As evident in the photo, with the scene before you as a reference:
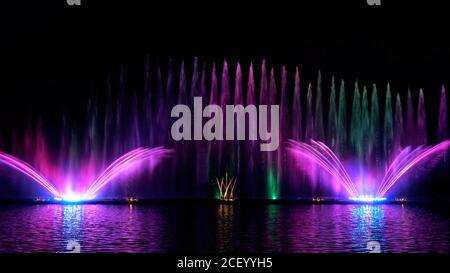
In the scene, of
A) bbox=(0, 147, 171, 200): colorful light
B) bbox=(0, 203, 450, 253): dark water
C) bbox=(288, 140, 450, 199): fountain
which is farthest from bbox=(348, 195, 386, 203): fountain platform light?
bbox=(0, 147, 171, 200): colorful light

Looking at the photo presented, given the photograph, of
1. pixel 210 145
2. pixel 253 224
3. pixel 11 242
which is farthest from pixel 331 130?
pixel 11 242

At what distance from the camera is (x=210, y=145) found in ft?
195

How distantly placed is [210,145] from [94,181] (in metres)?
9.87

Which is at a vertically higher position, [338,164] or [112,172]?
[338,164]

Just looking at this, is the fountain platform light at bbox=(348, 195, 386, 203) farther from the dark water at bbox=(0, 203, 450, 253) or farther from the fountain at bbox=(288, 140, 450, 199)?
the dark water at bbox=(0, 203, 450, 253)

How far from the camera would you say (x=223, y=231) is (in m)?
31.1

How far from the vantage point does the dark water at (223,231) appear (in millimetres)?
25922

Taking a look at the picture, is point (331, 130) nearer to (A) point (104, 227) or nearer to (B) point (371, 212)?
(B) point (371, 212)

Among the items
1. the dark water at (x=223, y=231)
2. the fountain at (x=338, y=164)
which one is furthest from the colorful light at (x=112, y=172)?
the dark water at (x=223, y=231)

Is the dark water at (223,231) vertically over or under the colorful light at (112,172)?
under

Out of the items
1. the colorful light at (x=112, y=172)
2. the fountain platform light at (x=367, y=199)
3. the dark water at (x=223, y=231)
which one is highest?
the colorful light at (x=112, y=172)

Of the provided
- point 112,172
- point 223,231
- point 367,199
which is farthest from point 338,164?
point 223,231

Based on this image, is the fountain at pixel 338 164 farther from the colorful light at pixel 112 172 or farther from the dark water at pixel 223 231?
the dark water at pixel 223 231

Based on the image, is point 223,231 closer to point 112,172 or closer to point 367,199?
point 367,199
